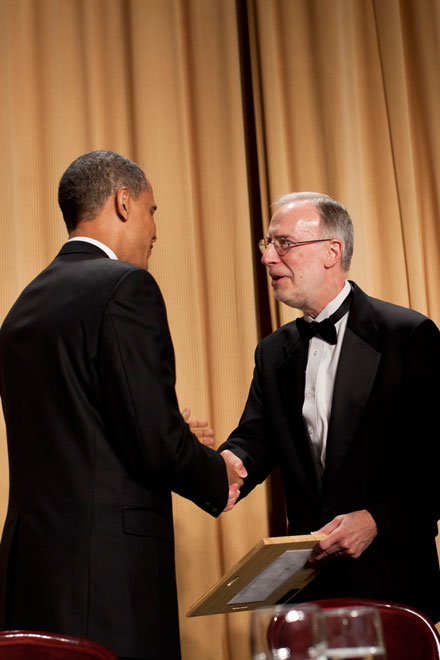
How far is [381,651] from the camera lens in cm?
91

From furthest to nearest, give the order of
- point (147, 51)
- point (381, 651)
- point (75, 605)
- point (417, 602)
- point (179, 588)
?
point (147, 51) → point (179, 588) → point (417, 602) → point (75, 605) → point (381, 651)

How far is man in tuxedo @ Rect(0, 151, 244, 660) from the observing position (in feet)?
6.43

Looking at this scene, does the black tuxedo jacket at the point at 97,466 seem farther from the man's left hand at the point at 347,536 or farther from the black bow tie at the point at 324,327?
the black bow tie at the point at 324,327

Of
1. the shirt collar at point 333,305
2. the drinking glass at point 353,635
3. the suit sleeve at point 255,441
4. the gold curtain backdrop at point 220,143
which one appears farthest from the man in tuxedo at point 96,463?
the gold curtain backdrop at point 220,143

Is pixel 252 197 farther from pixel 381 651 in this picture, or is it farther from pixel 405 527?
pixel 381 651

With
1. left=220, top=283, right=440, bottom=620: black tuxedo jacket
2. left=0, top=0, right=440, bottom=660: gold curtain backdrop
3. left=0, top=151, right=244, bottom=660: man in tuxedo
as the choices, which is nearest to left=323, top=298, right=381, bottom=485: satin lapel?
left=220, top=283, right=440, bottom=620: black tuxedo jacket

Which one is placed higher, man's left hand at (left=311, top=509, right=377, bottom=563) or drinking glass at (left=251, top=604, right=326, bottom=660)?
drinking glass at (left=251, top=604, right=326, bottom=660)

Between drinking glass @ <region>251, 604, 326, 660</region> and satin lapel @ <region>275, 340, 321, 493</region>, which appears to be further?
satin lapel @ <region>275, 340, 321, 493</region>

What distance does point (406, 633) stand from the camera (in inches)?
76.7

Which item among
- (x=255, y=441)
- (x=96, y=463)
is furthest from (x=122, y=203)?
(x=255, y=441)

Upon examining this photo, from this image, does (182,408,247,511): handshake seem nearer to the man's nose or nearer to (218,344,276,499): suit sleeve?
(218,344,276,499): suit sleeve

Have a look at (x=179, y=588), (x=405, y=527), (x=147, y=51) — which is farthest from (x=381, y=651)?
(x=147, y=51)

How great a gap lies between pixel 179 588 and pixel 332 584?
45.9 inches

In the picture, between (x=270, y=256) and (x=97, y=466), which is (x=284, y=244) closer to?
(x=270, y=256)
